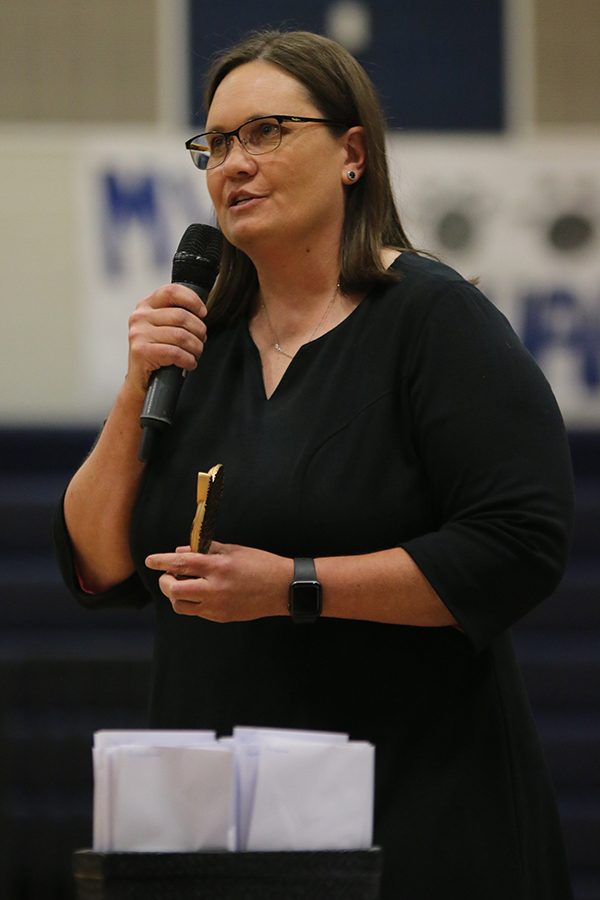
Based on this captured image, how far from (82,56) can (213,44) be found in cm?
Answer: 53

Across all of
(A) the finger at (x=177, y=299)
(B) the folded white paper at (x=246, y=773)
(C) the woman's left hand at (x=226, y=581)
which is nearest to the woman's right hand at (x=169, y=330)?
(A) the finger at (x=177, y=299)

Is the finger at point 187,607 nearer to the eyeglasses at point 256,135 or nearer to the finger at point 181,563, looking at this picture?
the finger at point 181,563

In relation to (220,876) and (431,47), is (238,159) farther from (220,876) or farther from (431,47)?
(431,47)

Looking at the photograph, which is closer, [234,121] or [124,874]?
[124,874]

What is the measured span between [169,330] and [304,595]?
0.40 meters

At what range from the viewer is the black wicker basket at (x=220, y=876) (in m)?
1.04

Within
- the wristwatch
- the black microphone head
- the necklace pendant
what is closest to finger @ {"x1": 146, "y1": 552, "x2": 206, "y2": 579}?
the wristwatch

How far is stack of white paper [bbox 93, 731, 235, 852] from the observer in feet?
3.45

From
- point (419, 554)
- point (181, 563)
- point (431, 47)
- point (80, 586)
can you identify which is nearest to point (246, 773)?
point (181, 563)

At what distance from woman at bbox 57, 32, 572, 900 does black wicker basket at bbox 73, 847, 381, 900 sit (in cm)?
41

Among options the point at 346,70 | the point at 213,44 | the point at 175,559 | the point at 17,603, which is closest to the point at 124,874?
the point at 175,559

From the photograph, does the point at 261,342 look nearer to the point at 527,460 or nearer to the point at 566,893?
the point at 527,460

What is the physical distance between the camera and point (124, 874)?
1.03 m

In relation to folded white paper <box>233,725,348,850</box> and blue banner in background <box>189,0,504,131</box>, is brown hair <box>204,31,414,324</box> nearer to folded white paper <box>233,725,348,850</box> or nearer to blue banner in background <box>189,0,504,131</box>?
folded white paper <box>233,725,348,850</box>
